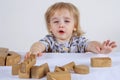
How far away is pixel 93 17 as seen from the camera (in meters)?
2.37

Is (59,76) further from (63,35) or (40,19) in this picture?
(40,19)

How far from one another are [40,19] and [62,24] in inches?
44.9

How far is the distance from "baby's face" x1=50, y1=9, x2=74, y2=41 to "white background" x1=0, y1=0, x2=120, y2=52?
1.02m

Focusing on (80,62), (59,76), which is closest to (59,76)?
(59,76)

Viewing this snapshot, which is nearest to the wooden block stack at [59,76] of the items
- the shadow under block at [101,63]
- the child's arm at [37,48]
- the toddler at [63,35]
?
the shadow under block at [101,63]

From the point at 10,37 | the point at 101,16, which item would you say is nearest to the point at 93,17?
the point at 101,16

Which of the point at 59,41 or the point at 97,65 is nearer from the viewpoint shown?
the point at 97,65

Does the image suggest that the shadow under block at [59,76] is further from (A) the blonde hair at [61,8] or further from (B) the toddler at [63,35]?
(A) the blonde hair at [61,8]

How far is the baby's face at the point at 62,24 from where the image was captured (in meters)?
1.27

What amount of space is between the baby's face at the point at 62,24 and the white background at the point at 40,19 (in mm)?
1020

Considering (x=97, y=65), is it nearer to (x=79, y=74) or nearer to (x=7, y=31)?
(x=79, y=74)

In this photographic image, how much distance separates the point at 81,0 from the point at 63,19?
3.62 feet

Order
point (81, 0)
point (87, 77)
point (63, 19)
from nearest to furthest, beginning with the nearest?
point (87, 77)
point (63, 19)
point (81, 0)

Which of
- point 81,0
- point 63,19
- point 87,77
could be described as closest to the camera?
point 87,77
